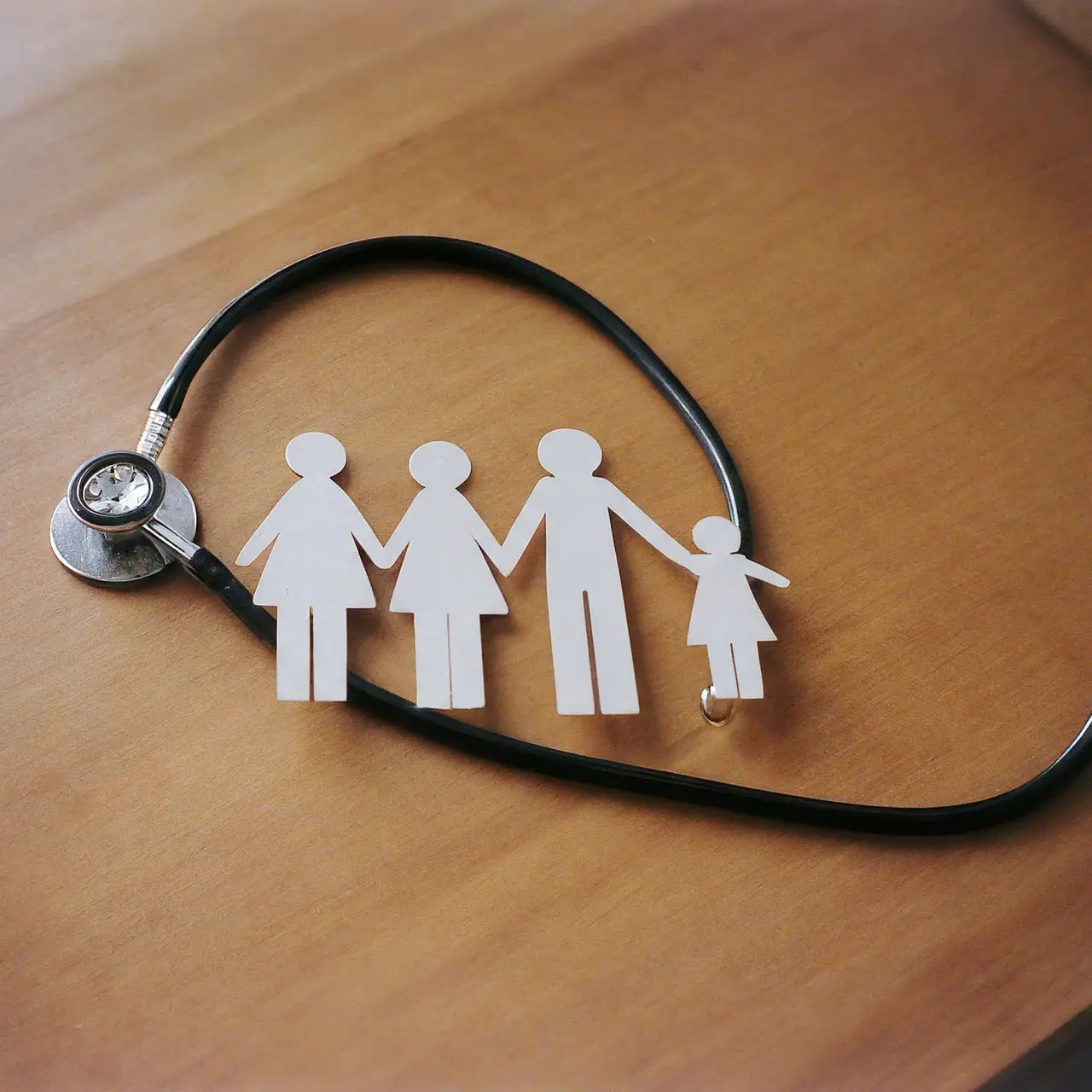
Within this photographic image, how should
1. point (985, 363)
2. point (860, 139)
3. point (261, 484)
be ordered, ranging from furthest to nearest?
point (860, 139) → point (985, 363) → point (261, 484)

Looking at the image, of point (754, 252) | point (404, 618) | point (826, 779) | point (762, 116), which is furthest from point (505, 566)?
point (762, 116)

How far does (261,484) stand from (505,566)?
148 mm

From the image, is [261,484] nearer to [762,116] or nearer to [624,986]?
[624,986]

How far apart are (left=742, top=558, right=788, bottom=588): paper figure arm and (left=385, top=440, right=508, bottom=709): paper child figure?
0.41 ft

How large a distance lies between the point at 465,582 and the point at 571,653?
2.6 inches

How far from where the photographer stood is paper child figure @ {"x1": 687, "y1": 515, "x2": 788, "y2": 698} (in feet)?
1.65

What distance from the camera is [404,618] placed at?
54cm

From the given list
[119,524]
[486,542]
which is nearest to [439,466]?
[486,542]

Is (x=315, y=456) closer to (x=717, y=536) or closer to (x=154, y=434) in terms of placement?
(x=154, y=434)

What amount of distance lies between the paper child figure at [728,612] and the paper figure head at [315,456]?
200mm

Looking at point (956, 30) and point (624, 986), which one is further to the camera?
point (956, 30)

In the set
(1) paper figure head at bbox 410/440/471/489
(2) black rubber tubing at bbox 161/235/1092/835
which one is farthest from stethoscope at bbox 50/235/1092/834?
(1) paper figure head at bbox 410/440/471/489

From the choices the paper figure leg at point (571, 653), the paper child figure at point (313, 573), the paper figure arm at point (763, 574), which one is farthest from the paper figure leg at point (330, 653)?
the paper figure arm at point (763, 574)

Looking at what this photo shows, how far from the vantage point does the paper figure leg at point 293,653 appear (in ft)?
1.59
